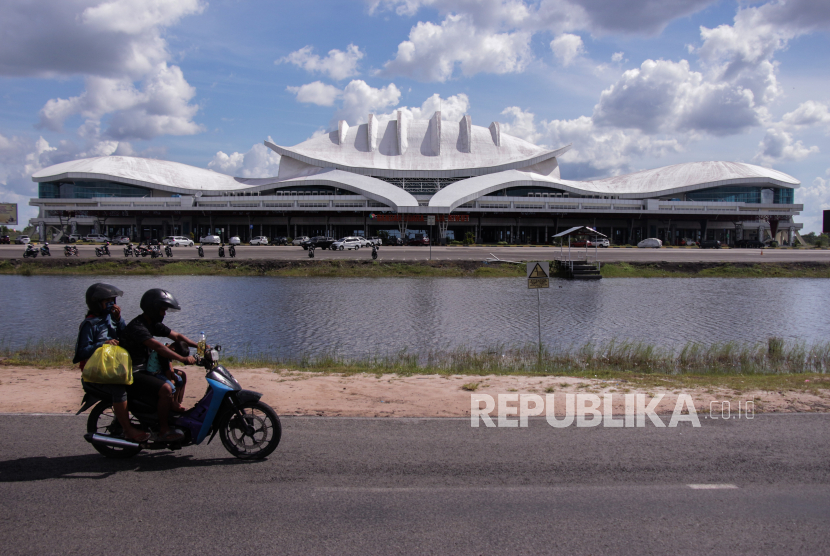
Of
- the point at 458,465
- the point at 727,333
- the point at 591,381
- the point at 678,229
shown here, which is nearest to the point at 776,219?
the point at 678,229

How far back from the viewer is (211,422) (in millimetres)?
6055

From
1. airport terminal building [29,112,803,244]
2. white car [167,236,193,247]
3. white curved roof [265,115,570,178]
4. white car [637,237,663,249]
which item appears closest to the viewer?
white car [167,236,193,247]

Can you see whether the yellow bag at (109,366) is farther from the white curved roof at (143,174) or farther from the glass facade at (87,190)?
the glass facade at (87,190)

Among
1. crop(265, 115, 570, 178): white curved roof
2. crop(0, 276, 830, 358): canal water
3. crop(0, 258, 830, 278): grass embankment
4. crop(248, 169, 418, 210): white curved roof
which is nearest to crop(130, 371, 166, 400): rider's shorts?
crop(0, 276, 830, 358): canal water

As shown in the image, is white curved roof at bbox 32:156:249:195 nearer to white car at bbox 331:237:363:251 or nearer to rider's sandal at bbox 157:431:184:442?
white car at bbox 331:237:363:251

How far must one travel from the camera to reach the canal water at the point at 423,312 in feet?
57.5

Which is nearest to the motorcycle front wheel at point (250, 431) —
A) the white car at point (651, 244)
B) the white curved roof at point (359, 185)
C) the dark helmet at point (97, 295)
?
the dark helmet at point (97, 295)

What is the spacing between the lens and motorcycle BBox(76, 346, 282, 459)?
599 cm

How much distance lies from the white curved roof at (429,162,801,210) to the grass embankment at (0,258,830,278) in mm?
39032

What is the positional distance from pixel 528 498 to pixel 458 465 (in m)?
1.03

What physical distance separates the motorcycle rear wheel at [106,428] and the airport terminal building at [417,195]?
222ft

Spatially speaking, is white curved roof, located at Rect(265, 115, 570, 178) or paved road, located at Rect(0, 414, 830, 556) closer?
paved road, located at Rect(0, 414, 830, 556)

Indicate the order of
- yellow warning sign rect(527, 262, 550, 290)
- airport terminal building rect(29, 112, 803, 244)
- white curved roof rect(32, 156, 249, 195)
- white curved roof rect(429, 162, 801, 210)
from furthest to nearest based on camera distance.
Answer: white curved roof rect(32, 156, 249, 195)
white curved roof rect(429, 162, 801, 210)
airport terminal building rect(29, 112, 803, 244)
yellow warning sign rect(527, 262, 550, 290)

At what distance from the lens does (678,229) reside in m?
85.7
